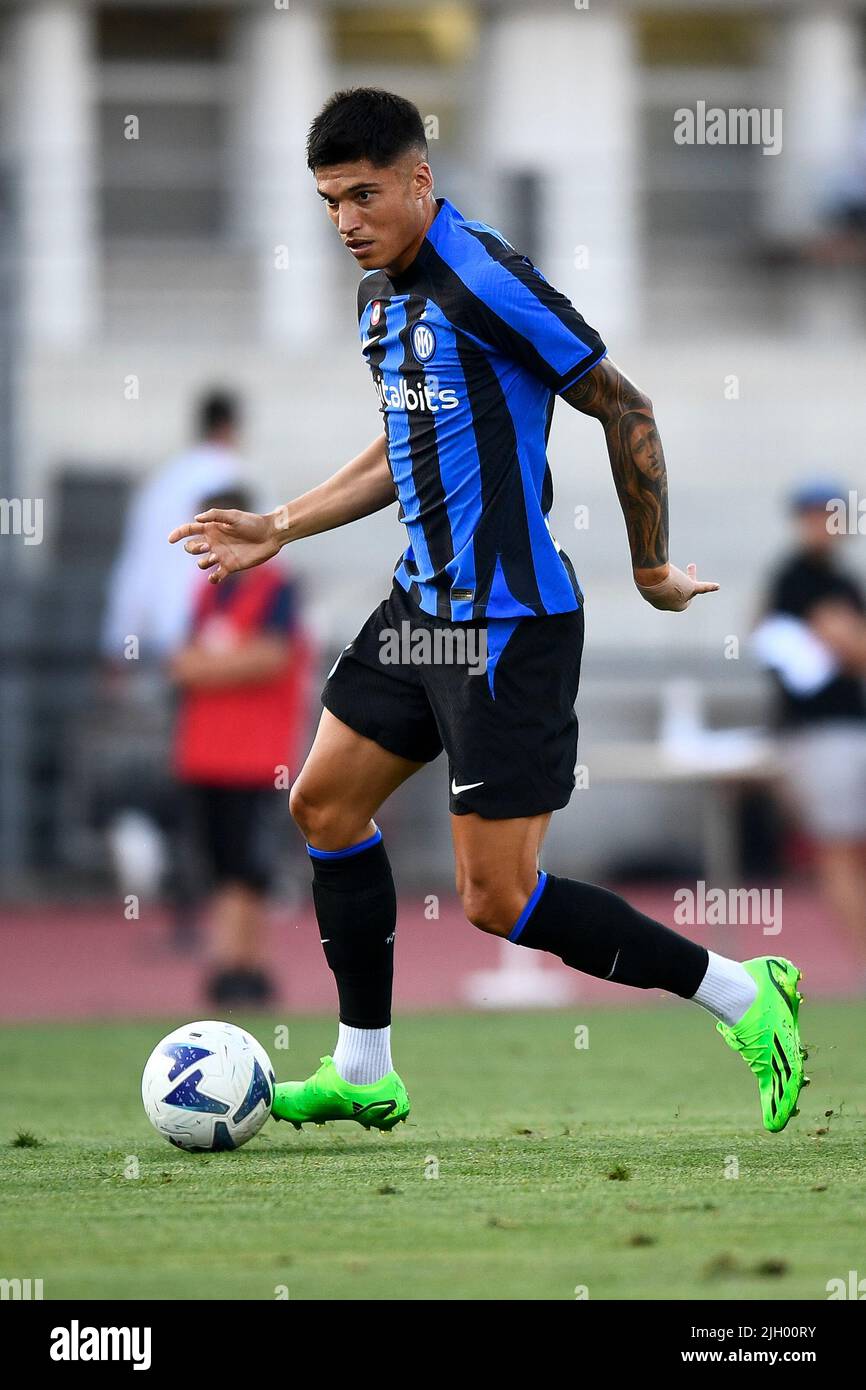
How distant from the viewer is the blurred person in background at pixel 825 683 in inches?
387

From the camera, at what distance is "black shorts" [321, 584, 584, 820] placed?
468cm

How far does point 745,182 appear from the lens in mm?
17703

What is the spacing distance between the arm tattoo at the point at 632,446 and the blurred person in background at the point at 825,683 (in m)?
5.08

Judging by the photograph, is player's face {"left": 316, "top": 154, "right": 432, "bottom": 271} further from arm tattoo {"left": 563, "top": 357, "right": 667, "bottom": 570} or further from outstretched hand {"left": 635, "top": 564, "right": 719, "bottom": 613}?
outstretched hand {"left": 635, "top": 564, "right": 719, "bottom": 613}

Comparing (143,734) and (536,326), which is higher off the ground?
(536,326)

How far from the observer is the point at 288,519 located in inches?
204

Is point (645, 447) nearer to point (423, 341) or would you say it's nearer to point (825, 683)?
point (423, 341)

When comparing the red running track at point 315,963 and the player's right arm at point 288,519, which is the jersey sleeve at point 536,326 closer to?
the player's right arm at point 288,519

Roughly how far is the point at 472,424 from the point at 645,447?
1.24 ft

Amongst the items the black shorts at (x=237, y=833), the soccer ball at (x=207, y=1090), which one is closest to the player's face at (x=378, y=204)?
the soccer ball at (x=207, y=1090)

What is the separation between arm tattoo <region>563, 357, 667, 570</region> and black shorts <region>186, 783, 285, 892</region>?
14.8 ft

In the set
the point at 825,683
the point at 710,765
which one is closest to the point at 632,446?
the point at 825,683

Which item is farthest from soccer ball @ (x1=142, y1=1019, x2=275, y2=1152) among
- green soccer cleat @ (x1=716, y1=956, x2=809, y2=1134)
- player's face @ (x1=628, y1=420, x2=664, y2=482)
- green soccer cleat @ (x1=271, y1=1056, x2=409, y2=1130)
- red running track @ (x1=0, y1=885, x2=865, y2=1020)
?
red running track @ (x1=0, y1=885, x2=865, y2=1020)
